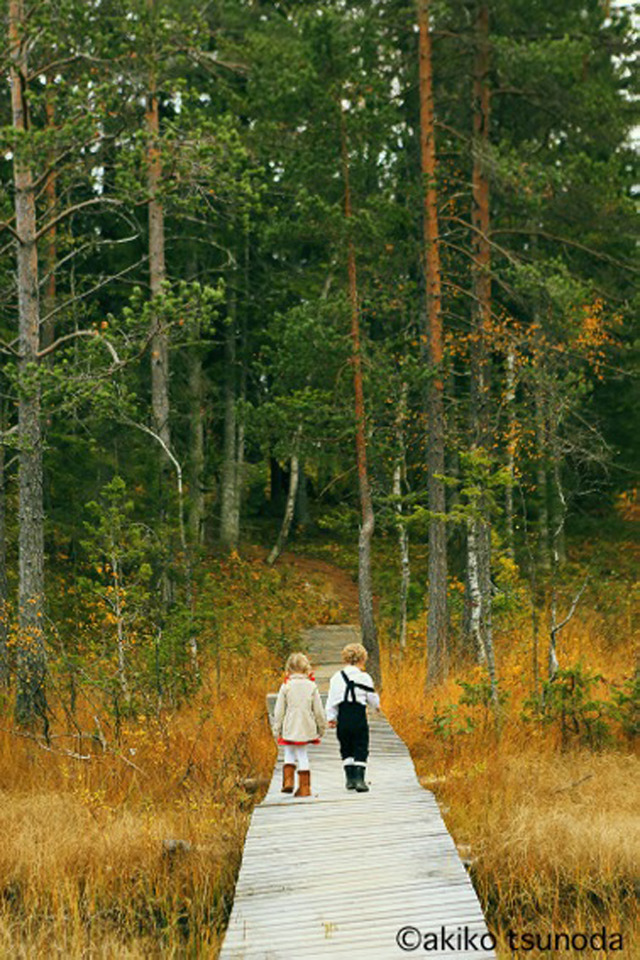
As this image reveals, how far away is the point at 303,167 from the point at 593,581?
12.2 metres

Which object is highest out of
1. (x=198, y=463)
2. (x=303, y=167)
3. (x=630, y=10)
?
(x=630, y=10)

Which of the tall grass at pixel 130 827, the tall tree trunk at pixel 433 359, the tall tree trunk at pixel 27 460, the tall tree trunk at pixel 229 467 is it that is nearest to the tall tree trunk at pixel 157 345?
the tall tree trunk at pixel 27 460

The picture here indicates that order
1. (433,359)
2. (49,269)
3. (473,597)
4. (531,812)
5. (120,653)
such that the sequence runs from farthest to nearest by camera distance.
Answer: (473,597), (49,269), (433,359), (120,653), (531,812)

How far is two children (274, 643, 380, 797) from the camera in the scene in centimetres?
887

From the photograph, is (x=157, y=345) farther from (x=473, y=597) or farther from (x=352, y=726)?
(x=352, y=726)

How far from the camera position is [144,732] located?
398 inches

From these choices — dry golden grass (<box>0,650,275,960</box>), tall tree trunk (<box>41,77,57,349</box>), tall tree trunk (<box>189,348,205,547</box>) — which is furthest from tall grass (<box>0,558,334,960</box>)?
tall tree trunk (<box>189,348,205,547</box>)

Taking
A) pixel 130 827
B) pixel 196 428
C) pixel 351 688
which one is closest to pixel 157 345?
pixel 196 428

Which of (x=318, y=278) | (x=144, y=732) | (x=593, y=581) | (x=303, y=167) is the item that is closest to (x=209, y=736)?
(x=144, y=732)

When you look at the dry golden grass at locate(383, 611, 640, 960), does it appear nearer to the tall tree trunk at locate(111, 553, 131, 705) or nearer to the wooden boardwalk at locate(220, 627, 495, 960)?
the wooden boardwalk at locate(220, 627, 495, 960)

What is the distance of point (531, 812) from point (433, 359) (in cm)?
786

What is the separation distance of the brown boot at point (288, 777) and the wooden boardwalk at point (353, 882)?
0.13 meters

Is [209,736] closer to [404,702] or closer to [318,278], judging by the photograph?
[404,702]

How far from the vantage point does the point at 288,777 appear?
8.96 metres
